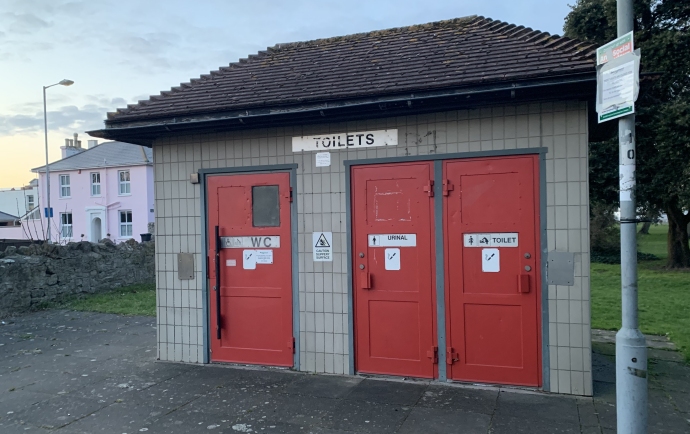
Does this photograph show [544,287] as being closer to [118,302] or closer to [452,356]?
[452,356]

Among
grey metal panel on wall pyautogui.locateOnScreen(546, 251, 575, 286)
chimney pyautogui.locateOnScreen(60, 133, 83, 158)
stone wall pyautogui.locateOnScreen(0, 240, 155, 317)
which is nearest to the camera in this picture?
grey metal panel on wall pyautogui.locateOnScreen(546, 251, 575, 286)

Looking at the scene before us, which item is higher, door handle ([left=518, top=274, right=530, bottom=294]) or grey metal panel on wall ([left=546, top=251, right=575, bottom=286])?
grey metal panel on wall ([left=546, top=251, right=575, bottom=286])

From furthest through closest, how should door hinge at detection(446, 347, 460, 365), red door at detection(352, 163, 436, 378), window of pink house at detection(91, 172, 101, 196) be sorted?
window of pink house at detection(91, 172, 101, 196), red door at detection(352, 163, 436, 378), door hinge at detection(446, 347, 460, 365)

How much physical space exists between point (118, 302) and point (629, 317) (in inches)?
456

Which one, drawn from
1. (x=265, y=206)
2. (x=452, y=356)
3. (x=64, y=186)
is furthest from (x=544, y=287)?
(x=64, y=186)

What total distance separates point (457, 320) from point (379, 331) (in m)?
0.92

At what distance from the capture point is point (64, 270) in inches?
523

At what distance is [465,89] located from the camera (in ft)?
18.9

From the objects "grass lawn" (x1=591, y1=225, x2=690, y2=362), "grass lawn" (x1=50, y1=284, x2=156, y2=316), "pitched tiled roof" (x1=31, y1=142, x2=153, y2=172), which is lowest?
"grass lawn" (x1=591, y1=225, x2=690, y2=362)

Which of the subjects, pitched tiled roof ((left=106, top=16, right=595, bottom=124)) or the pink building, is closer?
pitched tiled roof ((left=106, top=16, right=595, bottom=124))

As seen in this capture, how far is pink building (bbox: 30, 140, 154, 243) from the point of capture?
129 ft

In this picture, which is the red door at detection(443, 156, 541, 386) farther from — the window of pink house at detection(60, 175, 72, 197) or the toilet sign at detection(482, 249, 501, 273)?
the window of pink house at detection(60, 175, 72, 197)

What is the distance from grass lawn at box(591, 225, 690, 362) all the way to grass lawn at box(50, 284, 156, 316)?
911cm

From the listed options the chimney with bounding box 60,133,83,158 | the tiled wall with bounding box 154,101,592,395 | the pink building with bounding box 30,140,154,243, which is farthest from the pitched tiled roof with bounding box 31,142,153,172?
the tiled wall with bounding box 154,101,592,395
